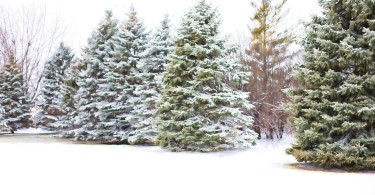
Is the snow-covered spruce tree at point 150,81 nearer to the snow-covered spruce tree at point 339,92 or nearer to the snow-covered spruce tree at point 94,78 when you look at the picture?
the snow-covered spruce tree at point 94,78

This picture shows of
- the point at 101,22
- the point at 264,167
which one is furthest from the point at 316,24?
the point at 101,22

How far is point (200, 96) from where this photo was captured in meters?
12.4

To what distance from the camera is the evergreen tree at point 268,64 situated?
56.1 ft

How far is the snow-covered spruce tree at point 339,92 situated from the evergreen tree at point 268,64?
7693mm

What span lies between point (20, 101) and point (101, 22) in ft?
36.6

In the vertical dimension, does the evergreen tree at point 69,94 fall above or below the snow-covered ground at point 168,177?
above

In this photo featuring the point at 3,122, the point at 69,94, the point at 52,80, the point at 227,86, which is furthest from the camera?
the point at 52,80

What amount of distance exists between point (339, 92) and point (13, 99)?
24141mm

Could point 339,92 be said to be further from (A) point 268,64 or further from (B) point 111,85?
(B) point 111,85

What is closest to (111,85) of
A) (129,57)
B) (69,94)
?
(129,57)

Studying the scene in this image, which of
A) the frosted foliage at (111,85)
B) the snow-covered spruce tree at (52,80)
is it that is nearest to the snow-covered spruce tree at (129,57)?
the frosted foliage at (111,85)

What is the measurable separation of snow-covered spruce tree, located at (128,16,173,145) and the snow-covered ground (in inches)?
197

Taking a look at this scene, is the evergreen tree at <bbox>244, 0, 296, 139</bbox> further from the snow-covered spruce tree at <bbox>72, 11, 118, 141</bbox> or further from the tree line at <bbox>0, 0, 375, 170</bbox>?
the snow-covered spruce tree at <bbox>72, 11, 118, 141</bbox>

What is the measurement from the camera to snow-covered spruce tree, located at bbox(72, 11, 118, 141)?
1800 cm
